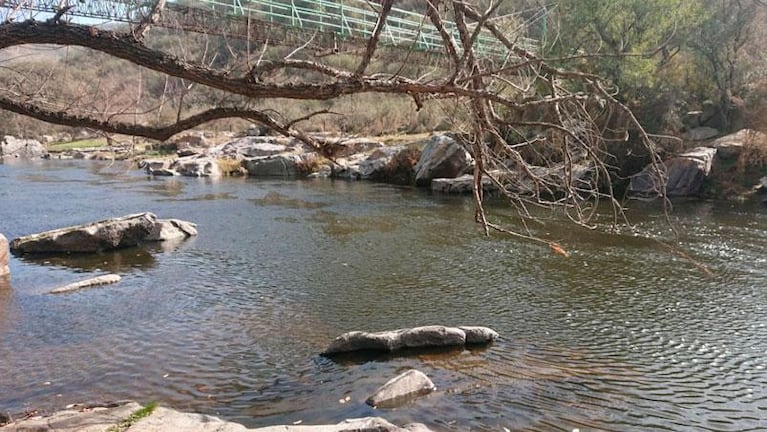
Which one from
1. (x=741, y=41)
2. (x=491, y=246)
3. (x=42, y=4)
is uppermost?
(x=741, y=41)

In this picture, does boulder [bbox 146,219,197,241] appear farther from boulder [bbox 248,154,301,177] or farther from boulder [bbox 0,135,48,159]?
boulder [bbox 0,135,48,159]

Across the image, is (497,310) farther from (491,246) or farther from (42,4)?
(42,4)

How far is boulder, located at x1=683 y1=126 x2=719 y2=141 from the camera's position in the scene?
26.7m

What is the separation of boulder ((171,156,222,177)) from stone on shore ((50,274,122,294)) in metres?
23.5

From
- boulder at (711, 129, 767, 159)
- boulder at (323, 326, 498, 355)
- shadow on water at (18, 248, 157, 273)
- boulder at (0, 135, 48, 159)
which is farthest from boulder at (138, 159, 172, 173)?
boulder at (323, 326, 498, 355)

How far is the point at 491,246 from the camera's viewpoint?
556 inches

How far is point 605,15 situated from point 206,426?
80.8 ft

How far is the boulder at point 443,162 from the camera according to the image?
→ 26.8 m

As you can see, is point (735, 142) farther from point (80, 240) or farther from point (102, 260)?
point (80, 240)

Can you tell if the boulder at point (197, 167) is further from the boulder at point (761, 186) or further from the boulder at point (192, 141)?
the boulder at point (761, 186)

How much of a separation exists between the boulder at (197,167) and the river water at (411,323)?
56.4 feet

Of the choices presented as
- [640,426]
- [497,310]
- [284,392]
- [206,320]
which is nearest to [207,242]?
[206,320]

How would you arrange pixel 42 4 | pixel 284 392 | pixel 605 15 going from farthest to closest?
pixel 605 15, pixel 284 392, pixel 42 4

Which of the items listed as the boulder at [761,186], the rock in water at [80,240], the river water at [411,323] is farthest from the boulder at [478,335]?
the boulder at [761,186]
